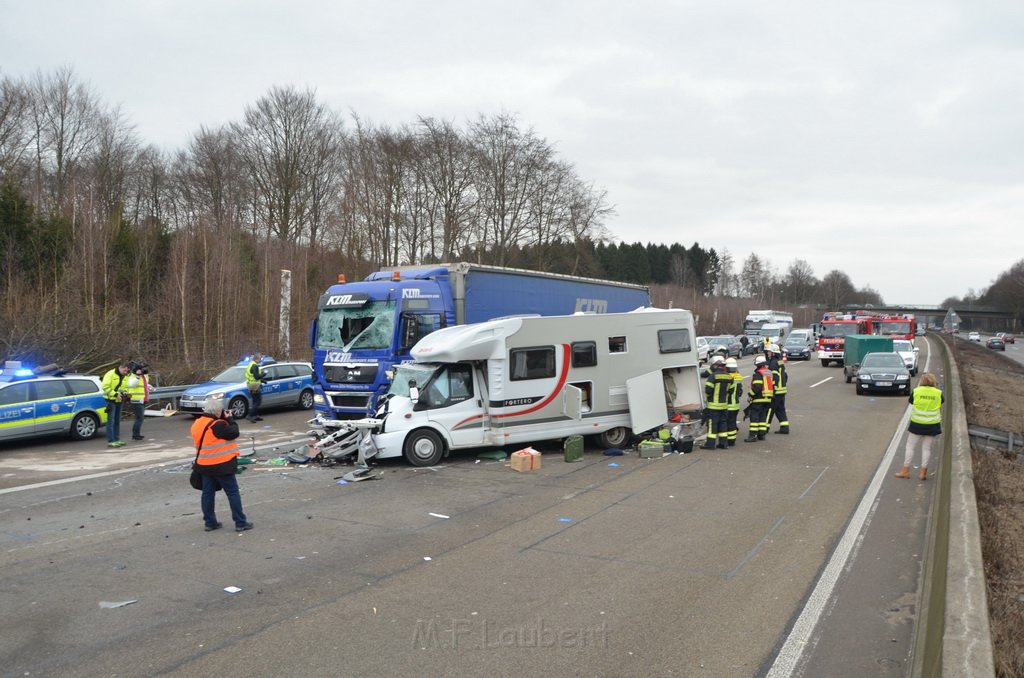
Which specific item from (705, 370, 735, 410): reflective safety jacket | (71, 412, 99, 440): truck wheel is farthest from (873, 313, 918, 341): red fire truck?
(71, 412, 99, 440): truck wheel

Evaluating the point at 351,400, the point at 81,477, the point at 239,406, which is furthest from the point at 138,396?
the point at 351,400

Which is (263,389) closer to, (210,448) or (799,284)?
(210,448)

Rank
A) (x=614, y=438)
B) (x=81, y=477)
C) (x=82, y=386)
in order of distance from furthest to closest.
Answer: (x=82, y=386) → (x=614, y=438) → (x=81, y=477)

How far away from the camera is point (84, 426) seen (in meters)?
16.4

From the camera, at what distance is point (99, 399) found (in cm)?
1672

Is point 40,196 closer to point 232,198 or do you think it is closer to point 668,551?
point 232,198

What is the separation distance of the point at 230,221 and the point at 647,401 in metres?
26.3

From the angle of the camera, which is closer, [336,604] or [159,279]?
[336,604]

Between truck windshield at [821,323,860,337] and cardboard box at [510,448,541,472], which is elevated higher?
truck windshield at [821,323,860,337]

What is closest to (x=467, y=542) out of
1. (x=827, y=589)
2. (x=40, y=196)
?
(x=827, y=589)

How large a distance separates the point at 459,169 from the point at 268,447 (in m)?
32.1

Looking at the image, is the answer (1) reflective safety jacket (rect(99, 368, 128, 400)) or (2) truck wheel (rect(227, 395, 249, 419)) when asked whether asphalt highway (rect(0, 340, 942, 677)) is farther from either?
(2) truck wheel (rect(227, 395, 249, 419))

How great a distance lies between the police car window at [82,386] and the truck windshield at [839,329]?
1275 inches

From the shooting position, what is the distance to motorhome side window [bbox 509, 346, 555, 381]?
13.2m
